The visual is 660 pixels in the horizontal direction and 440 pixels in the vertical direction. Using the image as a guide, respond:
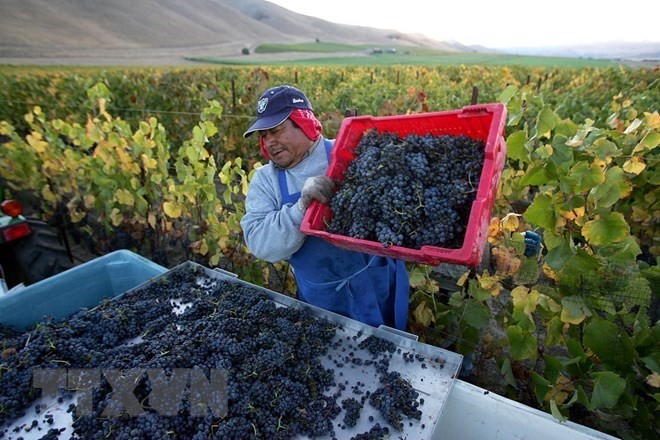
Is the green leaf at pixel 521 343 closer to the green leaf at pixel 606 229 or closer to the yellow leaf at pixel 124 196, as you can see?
the green leaf at pixel 606 229

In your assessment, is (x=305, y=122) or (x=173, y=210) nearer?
(x=305, y=122)

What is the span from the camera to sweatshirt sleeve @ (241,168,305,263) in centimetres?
172

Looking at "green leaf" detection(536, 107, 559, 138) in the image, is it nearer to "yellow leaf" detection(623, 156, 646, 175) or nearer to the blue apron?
"yellow leaf" detection(623, 156, 646, 175)

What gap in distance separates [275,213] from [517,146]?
3.74ft

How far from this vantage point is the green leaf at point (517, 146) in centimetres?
168

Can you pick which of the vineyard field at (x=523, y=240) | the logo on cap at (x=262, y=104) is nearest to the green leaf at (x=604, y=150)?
the vineyard field at (x=523, y=240)

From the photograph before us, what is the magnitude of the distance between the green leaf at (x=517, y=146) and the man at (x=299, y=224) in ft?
2.66

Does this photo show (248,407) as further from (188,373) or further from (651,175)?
(651,175)

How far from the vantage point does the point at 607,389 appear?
58.3 inches

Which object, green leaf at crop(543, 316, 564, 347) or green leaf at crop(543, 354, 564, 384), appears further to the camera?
green leaf at crop(543, 316, 564, 347)

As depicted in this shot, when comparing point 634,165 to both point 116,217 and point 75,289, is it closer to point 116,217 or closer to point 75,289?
point 75,289

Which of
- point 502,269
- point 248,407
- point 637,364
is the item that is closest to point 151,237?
point 248,407

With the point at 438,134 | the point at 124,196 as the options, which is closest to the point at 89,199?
the point at 124,196

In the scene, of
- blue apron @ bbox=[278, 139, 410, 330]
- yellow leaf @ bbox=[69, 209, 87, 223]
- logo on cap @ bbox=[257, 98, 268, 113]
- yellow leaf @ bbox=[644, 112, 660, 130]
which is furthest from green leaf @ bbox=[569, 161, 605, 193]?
yellow leaf @ bbox=[69, 209, 87, 223]
